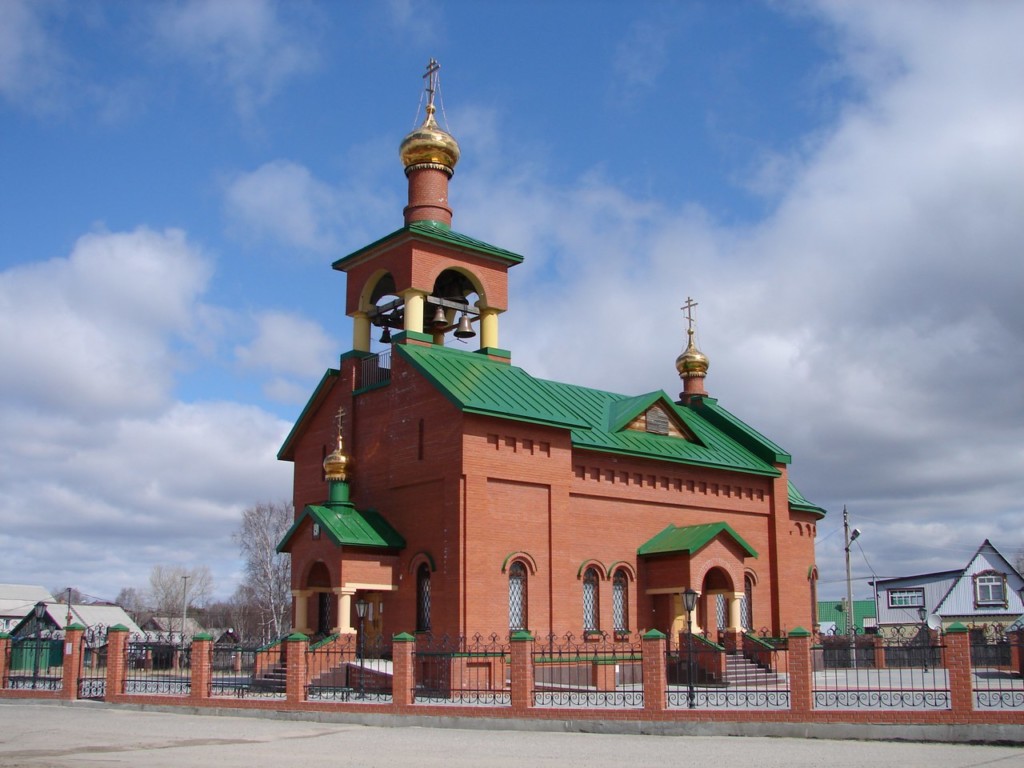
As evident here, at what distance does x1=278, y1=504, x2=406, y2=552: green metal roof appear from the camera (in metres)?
20.0

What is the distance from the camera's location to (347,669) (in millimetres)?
18375

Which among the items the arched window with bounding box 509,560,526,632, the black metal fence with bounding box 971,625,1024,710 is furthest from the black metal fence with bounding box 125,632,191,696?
the black metal fence with bounding box 971,625,1024,710

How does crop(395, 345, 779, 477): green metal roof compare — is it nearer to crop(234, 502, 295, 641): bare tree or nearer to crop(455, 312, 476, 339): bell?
crop(455, 312, 476, 339): bell

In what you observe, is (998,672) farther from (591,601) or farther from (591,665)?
(591,665)

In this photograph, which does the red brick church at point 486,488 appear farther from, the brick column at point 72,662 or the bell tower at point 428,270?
the brick column at point 72,662

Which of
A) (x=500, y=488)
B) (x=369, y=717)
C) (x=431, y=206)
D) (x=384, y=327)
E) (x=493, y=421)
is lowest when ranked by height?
(x=369, y=717)

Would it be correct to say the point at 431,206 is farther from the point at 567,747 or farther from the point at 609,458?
the point at 567,747

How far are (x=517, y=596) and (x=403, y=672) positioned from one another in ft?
15.7

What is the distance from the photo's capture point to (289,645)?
16.9 meters

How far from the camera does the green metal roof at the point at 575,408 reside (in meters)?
20.5

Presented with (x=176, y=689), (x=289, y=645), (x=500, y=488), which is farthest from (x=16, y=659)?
(x=500, y=488)

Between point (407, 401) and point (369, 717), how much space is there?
7.15 m

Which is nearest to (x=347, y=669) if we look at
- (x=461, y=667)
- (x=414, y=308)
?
(x=461, y=667)

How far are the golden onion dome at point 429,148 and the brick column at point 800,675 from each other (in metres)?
14.6
